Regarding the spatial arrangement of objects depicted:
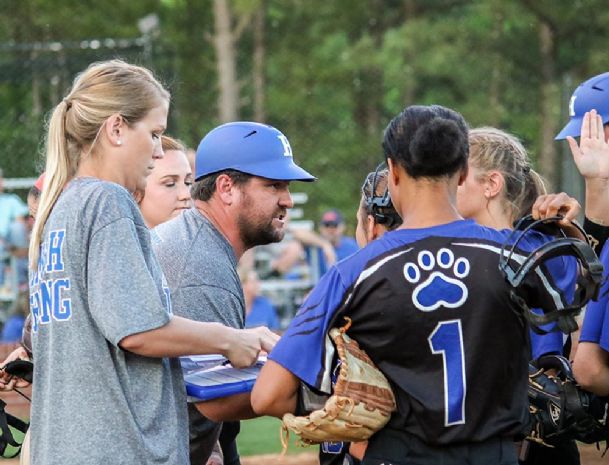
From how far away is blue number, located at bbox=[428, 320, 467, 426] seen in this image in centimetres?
304

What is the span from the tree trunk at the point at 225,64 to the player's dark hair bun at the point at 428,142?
18.2m

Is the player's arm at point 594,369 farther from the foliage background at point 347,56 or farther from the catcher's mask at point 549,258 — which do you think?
the foliage background at point 347,56

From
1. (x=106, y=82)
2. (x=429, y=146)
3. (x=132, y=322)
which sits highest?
(x=106, y=82)

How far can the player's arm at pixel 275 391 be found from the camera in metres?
3.09

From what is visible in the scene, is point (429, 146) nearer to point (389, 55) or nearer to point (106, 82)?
point (106, 82)

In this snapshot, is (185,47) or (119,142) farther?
(185,47)

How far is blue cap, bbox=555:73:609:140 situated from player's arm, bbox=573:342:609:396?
0.87 metres

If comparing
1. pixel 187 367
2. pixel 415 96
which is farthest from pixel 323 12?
pixel 187 367

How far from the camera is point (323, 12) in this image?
23.7 m

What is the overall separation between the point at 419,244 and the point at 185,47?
68.9ft

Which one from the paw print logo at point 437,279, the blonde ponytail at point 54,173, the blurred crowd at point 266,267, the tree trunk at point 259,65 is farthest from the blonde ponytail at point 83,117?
the tree trunk at point 259,65

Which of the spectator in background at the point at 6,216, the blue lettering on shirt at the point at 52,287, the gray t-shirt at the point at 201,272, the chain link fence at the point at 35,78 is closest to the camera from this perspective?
the blue lettering on shirt at the point at 52,287

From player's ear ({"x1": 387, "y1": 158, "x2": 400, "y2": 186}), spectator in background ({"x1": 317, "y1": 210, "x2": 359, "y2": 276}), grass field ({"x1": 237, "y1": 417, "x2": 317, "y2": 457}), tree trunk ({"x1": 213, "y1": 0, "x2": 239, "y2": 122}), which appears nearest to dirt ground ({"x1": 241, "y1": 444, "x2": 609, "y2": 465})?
grass field ({"x1": 237, "y1": 417, "x2": 317, "y2": 457})

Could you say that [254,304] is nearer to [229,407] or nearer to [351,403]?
[229,407]
